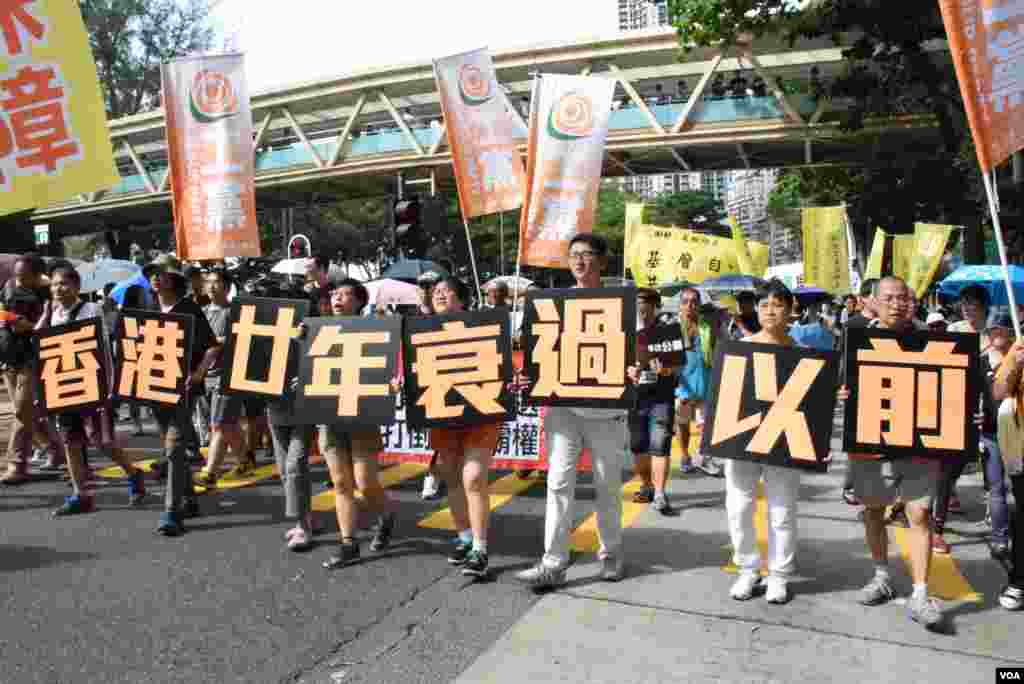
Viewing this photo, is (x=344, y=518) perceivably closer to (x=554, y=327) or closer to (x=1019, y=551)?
(x=554, y=327)

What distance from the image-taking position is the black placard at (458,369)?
15.5ft

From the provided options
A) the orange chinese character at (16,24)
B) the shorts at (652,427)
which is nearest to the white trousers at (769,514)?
the shorts at (652,427)

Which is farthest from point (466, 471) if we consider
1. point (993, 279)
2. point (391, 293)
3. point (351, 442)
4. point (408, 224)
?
point (993, 279)

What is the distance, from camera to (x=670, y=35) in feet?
78.9

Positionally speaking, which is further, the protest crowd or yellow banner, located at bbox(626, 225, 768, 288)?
yellow banner, located at bbox(626, 225, 768, 288)

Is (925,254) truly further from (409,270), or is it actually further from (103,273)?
(103,273)

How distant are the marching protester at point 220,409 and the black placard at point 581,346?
9.88ft

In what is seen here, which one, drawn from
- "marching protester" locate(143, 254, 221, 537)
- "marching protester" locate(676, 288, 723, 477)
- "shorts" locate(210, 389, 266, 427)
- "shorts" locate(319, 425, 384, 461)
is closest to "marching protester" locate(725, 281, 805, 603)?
"shorts" locate(319, 425, 384, 461)

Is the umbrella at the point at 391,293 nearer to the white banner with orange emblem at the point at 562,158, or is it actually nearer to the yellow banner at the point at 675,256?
the yellow banner at the point at 675,256

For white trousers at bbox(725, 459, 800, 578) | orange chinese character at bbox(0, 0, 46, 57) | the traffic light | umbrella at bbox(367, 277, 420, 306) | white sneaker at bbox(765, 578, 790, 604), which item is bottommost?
white sneaker at bbox(765, 578, 790, 604)

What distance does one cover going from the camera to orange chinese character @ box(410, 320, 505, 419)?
4.73 meters

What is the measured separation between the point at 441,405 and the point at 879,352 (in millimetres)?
2394

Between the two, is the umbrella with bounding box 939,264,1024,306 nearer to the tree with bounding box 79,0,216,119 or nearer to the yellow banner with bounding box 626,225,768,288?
the yellow banner with bounding box 626,225,768,288

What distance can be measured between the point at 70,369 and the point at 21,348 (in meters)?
1.31
